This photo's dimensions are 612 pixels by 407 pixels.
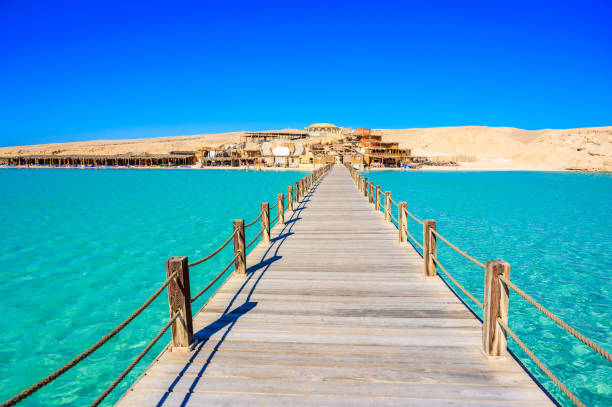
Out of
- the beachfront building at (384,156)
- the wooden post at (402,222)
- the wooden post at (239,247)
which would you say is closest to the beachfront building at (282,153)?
the beachfront building at (384,156)

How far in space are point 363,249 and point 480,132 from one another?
7081 inches

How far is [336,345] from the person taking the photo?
438cm

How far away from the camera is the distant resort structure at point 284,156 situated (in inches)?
3644

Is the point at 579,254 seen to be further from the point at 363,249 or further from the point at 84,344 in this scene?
the point at 84,344

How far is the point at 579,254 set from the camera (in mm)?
14000

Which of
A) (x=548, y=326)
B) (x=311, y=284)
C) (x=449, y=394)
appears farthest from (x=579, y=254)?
(x=449, y=394)

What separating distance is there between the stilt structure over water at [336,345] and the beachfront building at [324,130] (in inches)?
4504

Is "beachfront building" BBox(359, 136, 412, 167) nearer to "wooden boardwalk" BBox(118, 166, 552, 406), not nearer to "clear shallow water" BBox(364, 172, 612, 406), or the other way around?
"clear shallow water" BBox(364, 172, 612, 406)

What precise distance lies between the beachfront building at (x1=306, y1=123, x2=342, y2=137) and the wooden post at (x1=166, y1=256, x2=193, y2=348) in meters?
116

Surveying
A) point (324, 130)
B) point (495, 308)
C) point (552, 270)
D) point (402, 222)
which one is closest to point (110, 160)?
point (324, 130)

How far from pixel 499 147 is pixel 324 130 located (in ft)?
262

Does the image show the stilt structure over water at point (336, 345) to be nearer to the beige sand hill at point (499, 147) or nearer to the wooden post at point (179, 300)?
the wooden post at point (179, 300)

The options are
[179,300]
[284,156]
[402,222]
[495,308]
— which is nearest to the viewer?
[495,308]

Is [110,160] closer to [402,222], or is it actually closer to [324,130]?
[324,130]
